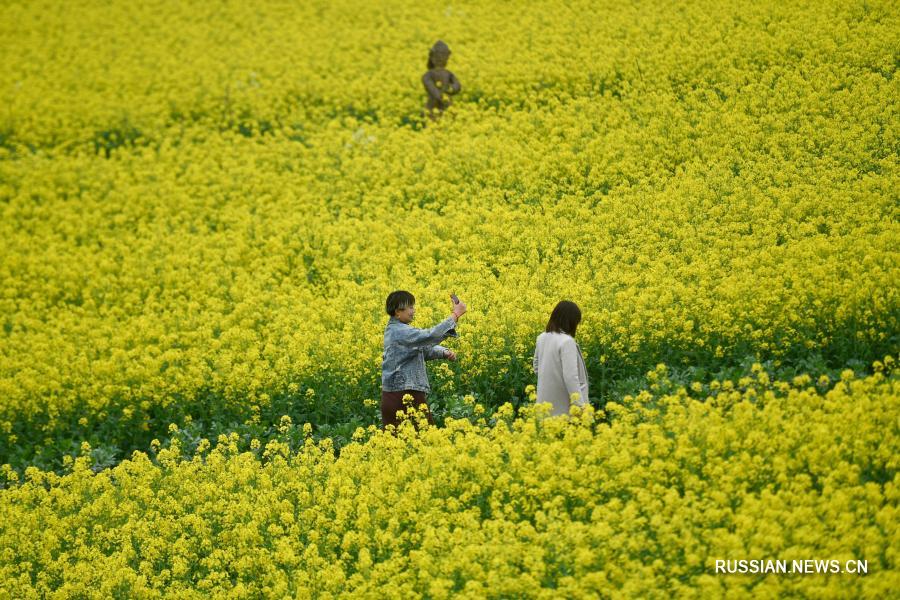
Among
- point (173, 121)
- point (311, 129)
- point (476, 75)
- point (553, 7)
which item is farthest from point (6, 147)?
point (553, 7)

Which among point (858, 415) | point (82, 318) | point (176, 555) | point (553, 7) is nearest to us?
point (858, 415)

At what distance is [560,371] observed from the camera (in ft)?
28.4

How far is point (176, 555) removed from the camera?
28.9ft

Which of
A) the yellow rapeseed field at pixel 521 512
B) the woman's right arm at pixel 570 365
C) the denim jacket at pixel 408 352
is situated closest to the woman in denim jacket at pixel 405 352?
the denim jacket at pixel 408 352

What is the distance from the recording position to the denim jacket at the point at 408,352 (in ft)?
30.6

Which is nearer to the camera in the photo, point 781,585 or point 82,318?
point 781,585

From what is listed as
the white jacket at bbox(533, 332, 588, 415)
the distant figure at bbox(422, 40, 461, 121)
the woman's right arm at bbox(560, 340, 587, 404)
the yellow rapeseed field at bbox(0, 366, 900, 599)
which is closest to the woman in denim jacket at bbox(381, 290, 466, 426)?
the yellow rapeseed field at bbox(0, 366, 900, 599)

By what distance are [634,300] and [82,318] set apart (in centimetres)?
896

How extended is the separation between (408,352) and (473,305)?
2978 millimetres

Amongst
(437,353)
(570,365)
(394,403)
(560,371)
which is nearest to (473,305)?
(437,353)

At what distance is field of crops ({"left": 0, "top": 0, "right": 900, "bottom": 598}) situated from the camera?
7.63 m

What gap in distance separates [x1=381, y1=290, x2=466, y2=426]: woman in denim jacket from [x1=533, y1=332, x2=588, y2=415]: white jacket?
40.4 inches

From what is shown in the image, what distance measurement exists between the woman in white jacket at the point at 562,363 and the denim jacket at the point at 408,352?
3.58 ft

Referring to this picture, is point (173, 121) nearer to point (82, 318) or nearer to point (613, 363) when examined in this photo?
point (82, 318)
